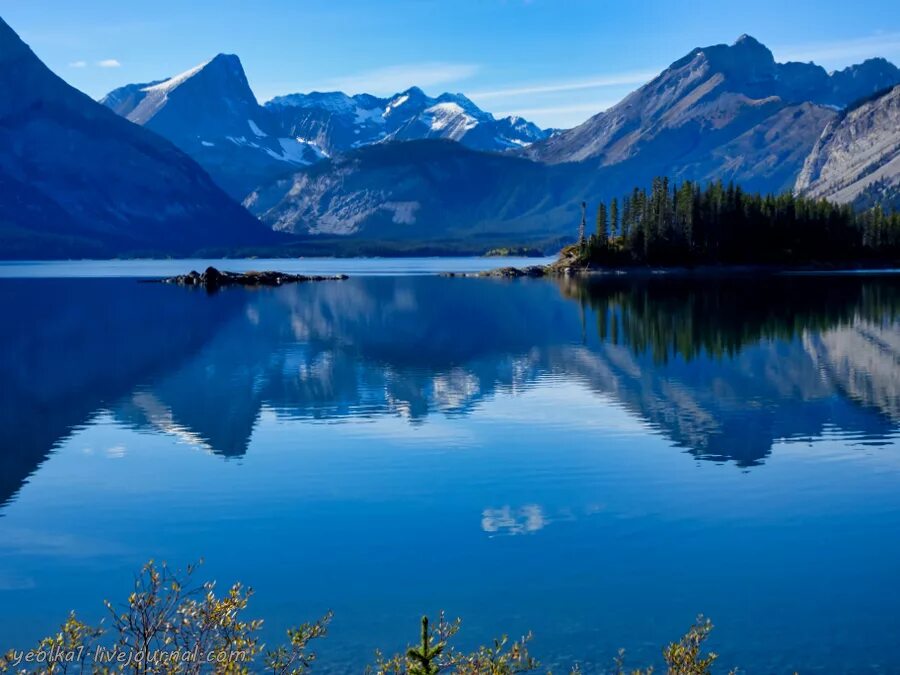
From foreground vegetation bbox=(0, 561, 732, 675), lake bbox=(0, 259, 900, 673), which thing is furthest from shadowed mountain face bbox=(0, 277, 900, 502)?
foreground vegetation bbox=(0, 561, 732, 675)

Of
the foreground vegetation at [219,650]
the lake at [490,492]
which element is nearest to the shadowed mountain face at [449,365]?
the lake at [490,492]

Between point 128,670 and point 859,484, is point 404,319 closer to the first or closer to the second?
point 859,484

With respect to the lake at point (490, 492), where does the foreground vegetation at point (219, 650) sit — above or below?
above

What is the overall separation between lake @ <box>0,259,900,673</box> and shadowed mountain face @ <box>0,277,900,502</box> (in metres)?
0.45

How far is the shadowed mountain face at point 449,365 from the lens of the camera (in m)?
54.8

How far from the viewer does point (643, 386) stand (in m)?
66.8

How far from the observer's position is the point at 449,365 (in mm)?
82062

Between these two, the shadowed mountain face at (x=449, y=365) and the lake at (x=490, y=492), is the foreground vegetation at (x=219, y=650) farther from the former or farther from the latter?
the shadowed mountain face at (x=449, y=365)

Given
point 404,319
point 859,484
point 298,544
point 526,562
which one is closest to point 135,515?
point 298,544

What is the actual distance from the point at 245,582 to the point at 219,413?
31.0 meters

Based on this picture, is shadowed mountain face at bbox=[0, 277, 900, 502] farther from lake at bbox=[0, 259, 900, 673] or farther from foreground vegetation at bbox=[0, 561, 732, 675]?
foreground vegetation at bbox=[0, 561, 732, 675]

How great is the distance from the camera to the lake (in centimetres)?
2656

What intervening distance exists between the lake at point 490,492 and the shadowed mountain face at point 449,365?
1.47 ft

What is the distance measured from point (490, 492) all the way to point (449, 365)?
43836 mm
